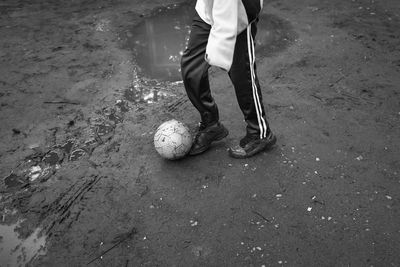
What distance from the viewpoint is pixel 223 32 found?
239 centimetres

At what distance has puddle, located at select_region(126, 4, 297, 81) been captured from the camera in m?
4.59

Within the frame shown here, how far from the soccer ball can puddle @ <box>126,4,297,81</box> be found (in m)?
1.39

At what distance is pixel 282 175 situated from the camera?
2936 mm

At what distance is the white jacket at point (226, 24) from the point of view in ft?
7.69

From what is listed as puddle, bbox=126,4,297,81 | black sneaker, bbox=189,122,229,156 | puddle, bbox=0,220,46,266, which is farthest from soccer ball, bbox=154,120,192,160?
puddle, bbox=126,4,297,81

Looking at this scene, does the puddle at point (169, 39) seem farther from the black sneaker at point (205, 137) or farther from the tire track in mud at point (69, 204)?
the tire track in mud at point (69, 204)

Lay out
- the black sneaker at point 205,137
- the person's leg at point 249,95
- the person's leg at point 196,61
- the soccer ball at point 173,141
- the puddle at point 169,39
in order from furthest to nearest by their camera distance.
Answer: the puddle at point 169,39
the black sneaker at point 205,137
the soccer ball at point 173,141
the person's leg at point 196,61
the person's leg at point 249,95

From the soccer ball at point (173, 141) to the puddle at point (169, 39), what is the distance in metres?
1.39

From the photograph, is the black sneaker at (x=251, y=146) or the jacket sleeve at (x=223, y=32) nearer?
the jacket sleeve at (x=223, y=32)

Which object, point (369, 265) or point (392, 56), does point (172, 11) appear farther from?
point (369, 265)

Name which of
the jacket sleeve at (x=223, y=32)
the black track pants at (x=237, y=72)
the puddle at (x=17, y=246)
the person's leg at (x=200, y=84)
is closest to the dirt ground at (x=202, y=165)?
the puddle at (x=17, y=246)

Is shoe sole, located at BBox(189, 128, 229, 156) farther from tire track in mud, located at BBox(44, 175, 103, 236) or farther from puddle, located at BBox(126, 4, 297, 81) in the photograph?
puddle, located at BBox(126, 4, 297, 81)

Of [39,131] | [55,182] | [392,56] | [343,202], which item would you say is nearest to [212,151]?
[343,202]

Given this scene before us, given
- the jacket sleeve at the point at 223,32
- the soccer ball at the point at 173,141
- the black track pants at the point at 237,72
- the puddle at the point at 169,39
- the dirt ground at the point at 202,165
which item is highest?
the jacket sleeve at the point at 223,32
